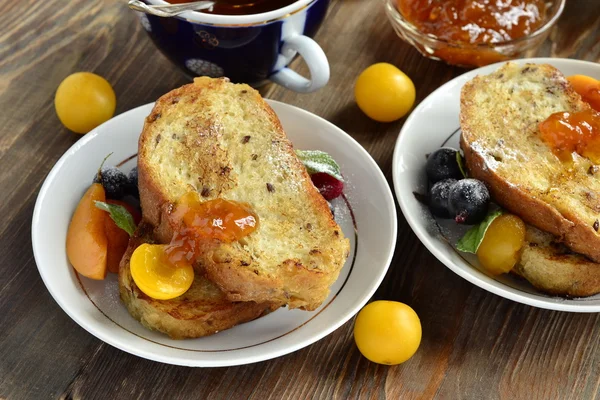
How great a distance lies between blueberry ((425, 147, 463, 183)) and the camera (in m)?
2.61

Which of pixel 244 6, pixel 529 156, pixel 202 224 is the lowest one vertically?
pixel 529 156

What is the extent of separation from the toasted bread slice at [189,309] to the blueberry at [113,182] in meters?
0.31

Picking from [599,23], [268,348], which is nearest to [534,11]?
[599,23]

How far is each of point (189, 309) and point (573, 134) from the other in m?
1.49

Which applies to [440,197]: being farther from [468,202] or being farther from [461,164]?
[461,164]

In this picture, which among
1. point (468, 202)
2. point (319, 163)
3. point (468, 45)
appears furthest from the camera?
point (468, 45)

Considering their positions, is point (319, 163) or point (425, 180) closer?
point (319, 163)

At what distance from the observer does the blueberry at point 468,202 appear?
241cm

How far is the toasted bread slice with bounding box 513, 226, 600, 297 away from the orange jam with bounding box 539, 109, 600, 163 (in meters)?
0.35

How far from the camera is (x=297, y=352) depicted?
2.29 meters

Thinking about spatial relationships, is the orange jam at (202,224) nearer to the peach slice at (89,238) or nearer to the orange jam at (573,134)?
the peach slice at (89,238)

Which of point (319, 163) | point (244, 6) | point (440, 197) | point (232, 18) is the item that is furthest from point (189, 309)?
point (244, 6)

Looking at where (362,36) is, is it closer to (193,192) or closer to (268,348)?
(193,192)

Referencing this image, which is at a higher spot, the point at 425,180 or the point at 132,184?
the point at 132,184
